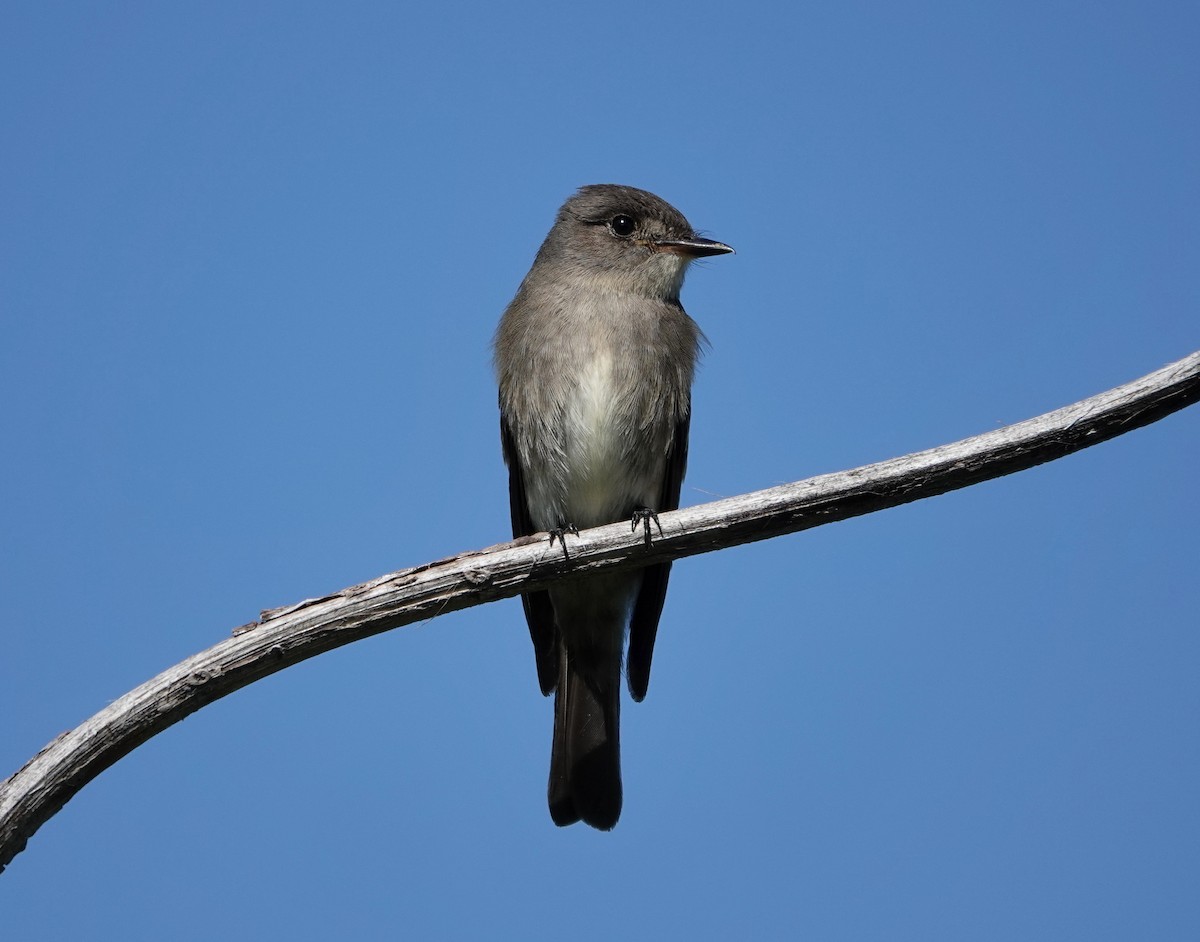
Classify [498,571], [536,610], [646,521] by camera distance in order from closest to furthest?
[498,571]
[646,521]
[536,610]

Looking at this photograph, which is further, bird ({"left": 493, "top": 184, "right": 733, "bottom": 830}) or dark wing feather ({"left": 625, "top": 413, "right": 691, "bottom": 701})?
dark wing feather ({"left": 625, "top": 413, "right": 691, "bottom": 701})

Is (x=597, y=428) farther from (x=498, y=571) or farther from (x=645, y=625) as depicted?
(x=498, y=571)

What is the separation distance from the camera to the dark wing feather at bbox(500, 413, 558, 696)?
615 centimetres

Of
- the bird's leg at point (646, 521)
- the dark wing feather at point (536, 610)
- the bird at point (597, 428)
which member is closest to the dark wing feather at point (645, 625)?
the bird at point (597, 428)

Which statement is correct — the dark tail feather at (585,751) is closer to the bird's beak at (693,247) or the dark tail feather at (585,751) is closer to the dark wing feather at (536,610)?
the dark wing feather at (536,610)

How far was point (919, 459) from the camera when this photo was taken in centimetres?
420

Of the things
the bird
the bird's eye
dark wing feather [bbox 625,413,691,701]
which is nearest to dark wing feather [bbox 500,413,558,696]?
the bird

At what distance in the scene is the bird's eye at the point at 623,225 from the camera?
6.43 m

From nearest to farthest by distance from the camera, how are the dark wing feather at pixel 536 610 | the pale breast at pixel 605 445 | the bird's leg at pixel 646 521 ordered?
1. the bird's leg at pixel 646 521
2. the pale breast at pixel 605 445
3. the dark wing feather at pixel 536 610

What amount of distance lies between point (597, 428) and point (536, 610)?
1.13 metres

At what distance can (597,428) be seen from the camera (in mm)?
5645

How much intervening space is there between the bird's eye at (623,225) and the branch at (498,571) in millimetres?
2310

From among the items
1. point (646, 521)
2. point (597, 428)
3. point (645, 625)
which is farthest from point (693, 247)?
point (646, 521)

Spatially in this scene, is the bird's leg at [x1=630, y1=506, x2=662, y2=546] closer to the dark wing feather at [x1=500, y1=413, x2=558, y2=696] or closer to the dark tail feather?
the dark wing feather at [x1=500, y1=413, x2=558, y2=696]
